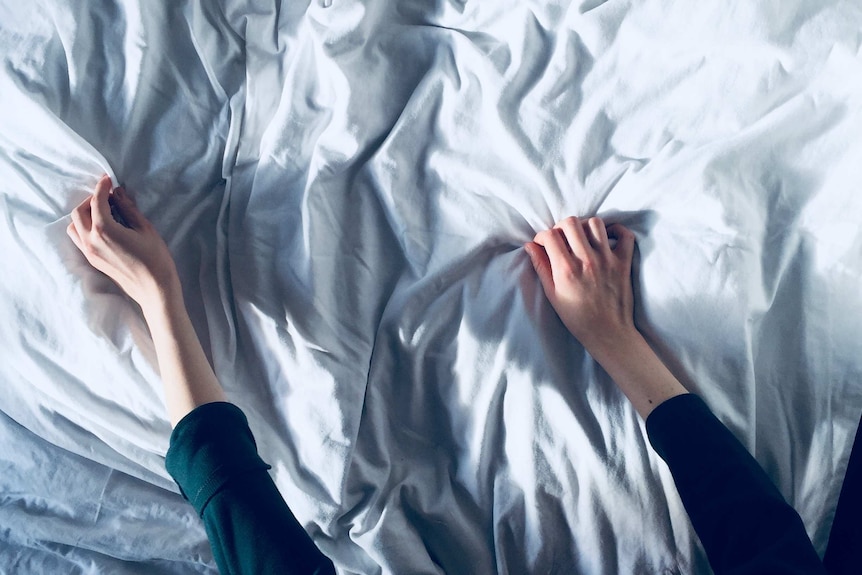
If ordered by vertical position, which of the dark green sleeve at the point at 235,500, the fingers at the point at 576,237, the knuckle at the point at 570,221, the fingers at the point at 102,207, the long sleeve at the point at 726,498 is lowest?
the dark green sleeve at the point at 235,500

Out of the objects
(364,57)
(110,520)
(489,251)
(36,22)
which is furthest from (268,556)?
(36,22)

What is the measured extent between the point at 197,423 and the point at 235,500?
9 cm

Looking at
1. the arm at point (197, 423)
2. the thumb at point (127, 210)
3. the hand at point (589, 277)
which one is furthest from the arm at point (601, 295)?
the thumb at point (127, 210)

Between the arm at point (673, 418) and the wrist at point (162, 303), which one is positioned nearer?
the arm at point (673, 418)

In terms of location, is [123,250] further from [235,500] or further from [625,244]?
[625,244]

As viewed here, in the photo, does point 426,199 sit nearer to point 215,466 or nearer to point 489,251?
point 489,251

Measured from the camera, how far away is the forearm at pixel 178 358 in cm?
75

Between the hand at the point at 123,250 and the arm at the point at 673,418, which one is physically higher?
the arm at the point at 673,418

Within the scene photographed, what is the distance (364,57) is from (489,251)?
289mm

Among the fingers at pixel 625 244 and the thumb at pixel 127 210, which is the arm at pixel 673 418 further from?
the thumb at pixel 127 210

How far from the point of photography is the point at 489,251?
846 mm

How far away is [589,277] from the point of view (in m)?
0.82

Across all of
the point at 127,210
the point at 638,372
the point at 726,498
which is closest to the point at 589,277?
the point at 638,372

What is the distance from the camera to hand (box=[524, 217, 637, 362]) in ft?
2.61
